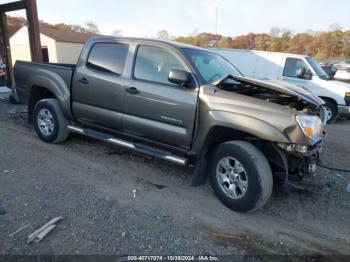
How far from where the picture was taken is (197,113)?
3697mm

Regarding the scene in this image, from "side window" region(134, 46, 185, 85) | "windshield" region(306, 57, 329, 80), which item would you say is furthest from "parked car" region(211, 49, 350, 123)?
"side window" region(134, 46, 185, 85)

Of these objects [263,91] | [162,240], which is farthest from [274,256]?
[263,91]

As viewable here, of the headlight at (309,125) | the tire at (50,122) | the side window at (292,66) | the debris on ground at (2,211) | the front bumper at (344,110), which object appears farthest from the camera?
the side window at (292,66)

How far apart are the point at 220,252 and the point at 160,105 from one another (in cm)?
195

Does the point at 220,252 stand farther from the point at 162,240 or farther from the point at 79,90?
the point at 79,90

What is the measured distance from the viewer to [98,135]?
484 cm

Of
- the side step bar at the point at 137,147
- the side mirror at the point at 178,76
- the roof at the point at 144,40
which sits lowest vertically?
the side step bar at the point at 137,147

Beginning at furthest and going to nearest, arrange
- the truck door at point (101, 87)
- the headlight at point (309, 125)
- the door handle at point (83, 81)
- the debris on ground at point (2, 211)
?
the door handle at point (83, 81), the truck door at point (101, 87), the debris on ground at point (2, 211), the headlight at point (309, 125)

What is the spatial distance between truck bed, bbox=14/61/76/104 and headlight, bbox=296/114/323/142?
3627 mm

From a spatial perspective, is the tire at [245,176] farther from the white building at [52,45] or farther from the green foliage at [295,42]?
the green foliage at [295,42]

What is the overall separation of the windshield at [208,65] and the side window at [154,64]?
0.22 m

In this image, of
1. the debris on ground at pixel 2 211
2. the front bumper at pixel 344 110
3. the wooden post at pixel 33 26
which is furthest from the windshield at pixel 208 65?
the wooden post at pixel 33 26

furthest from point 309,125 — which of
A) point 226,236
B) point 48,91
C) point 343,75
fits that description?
point 343,75

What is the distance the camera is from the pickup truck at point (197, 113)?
10.9 ft
